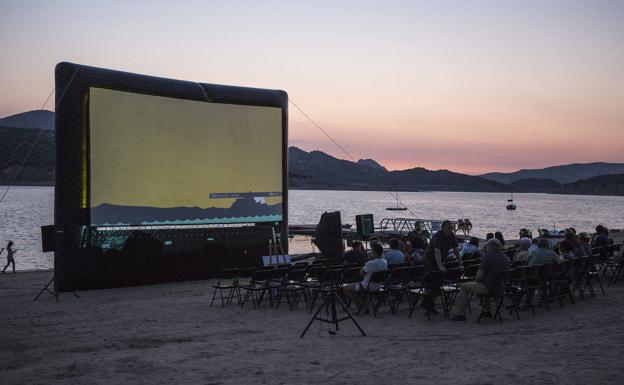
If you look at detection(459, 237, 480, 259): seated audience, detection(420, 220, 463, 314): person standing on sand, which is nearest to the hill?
detection(459, 237, 480, 259): seated audience

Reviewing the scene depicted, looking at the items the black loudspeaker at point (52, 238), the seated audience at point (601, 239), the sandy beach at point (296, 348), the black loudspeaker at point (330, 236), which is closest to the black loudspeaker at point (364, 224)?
the black loudspeaker at point (330, 236)

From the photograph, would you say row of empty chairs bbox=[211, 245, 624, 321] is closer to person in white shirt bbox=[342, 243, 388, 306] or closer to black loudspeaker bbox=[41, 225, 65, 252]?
person in white shirt bbox=[342, 243, 388, 306]

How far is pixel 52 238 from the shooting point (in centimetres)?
1148

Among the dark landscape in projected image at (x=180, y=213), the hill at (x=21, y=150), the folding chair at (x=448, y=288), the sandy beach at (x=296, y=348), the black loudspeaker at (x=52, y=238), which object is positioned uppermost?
the hill at (x=21, y=150)

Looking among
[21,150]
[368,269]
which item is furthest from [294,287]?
[21,150]

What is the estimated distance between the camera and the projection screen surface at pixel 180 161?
43.9 feet

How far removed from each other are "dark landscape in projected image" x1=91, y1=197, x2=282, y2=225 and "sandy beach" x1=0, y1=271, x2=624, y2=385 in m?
3.42

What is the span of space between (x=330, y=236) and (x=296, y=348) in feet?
31.6

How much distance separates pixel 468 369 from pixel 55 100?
1047cm

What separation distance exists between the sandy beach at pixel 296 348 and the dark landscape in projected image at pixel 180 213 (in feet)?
11.2

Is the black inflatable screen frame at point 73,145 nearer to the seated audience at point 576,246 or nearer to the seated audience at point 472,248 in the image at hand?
the seated audience at point 472,248

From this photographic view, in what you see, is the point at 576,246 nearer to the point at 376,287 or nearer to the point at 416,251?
the point at 416,251

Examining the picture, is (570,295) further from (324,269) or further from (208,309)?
(208,309)

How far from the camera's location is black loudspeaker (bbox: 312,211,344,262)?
16.4 meters
